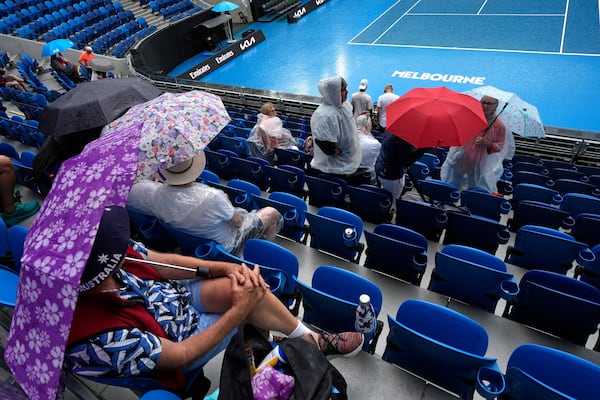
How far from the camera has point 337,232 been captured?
3482 mm

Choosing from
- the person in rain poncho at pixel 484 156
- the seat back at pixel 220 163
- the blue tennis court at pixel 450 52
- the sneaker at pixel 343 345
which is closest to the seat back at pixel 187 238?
the sneaker at pixel 343 345

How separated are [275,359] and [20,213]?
4.17 meters

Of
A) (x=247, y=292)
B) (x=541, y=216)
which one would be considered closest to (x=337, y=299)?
(x=247, y=292)

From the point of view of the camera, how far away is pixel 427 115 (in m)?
3.61

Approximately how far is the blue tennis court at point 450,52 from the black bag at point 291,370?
9.20 m

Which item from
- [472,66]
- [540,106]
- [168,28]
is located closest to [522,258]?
[540,106]

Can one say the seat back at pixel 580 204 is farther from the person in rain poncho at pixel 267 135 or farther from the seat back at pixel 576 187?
the person in rain poncho at pixel 267 135

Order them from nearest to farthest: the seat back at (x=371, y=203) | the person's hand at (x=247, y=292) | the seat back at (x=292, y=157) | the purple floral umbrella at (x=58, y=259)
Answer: the purple floral umbrella at (x=58, y=259), the person's hand at (x=247, y=292), the seat back at (x=371, y=203), the seat back at (x=292, y=157)

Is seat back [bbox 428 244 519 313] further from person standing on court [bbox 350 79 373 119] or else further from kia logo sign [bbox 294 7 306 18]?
kia logo sign [bbox 294 7 306 18]

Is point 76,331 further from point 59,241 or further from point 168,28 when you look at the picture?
point 168,28

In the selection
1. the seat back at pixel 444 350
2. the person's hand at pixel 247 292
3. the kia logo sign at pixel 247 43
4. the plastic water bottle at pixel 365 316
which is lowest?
the kia logo sign at pixel 247 43

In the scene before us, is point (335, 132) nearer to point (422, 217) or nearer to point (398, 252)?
point (422, 217)

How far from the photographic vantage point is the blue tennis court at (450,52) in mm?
10234

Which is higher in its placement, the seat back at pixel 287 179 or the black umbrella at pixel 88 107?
the black umbrella at pixel 88 107
